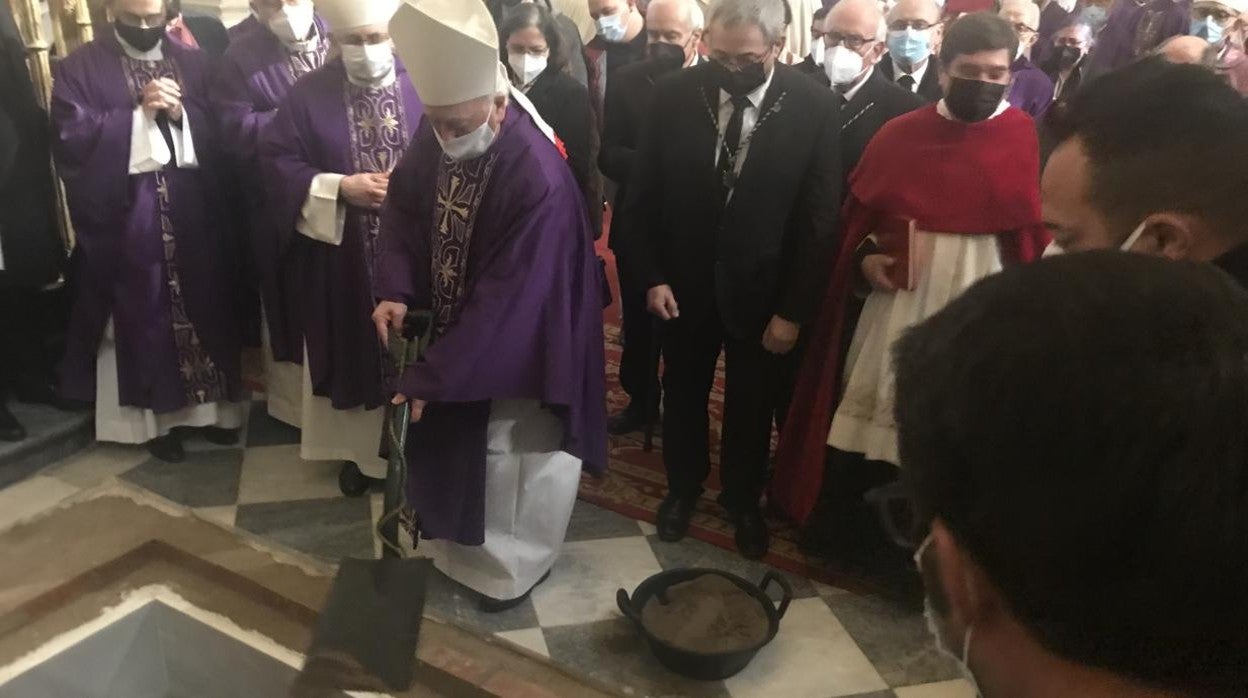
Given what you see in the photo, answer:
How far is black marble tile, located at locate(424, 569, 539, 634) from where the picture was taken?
8.60 ft

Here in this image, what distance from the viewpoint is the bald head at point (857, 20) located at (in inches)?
124

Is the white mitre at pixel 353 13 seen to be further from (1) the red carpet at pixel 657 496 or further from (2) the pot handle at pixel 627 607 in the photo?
(2) the pot handle at pixel 627 607

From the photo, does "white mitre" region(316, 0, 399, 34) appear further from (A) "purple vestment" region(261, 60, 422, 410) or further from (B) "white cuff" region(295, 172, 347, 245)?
(B) "white cuff" region(295, 172, 347, 245)

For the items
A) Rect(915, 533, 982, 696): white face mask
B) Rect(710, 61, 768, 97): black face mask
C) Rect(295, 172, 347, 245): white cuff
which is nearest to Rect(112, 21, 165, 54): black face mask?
Rect(295, 172, 347, 245): white cuff

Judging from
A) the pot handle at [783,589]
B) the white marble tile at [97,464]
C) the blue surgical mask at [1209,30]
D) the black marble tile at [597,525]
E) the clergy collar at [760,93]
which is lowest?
the white marble tile at [97,464]

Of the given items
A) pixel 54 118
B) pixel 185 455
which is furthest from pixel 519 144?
pixel 185 455

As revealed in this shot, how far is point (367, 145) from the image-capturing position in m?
3.01

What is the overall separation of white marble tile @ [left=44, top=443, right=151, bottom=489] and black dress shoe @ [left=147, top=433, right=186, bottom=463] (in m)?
0.05

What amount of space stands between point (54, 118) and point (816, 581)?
8.88ft

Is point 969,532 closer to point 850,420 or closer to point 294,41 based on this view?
point 850,420

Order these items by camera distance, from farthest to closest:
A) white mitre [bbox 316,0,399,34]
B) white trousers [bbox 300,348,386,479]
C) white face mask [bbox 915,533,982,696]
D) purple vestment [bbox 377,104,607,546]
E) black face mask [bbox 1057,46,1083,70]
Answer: black face mask [bbox 1057,46,1083,70]
white trousers [bbox 300,348,386,479]
white mitre [bbox 316,0,399,34]
purple vestment [bbox 377,104,607,546]
white face mask [bbox 915,533,982,696]

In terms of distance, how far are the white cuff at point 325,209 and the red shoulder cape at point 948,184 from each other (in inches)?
57.2

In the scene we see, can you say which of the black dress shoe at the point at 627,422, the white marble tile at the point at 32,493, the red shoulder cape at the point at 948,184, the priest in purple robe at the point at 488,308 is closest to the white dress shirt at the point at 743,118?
the red shoulder cape at the point at 948,184

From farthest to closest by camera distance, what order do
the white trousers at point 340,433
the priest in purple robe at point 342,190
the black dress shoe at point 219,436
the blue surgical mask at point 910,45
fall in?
the black dress shoe at point 219,436
the blue surgical mask at point 910,45
the white trousers at point 340,433
the priest in purple robe at point 342,190
